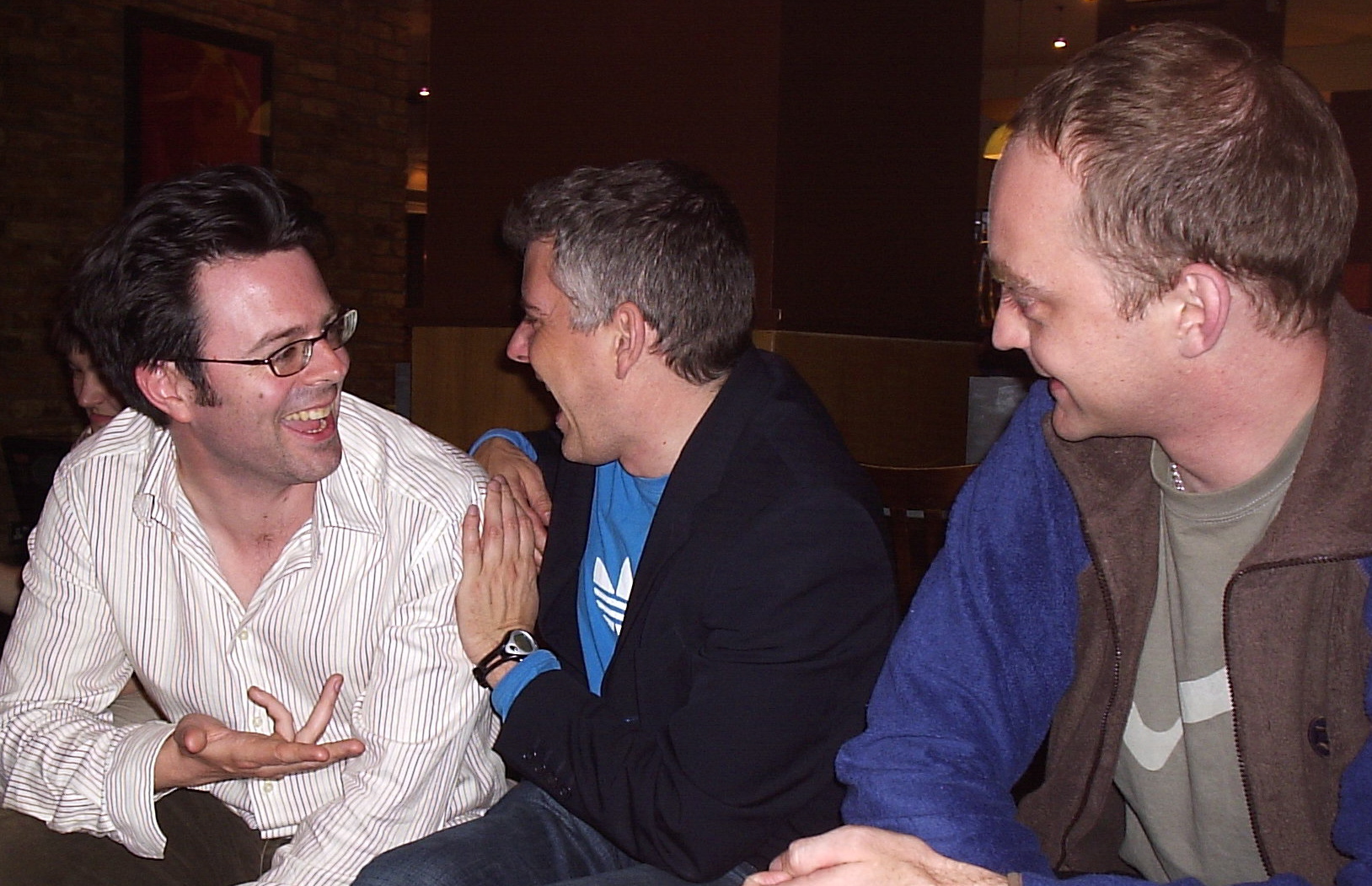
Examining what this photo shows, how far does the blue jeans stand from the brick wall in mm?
4162

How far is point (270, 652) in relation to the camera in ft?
5.29

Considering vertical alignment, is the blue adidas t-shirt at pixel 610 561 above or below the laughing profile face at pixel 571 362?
below

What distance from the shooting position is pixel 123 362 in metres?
1.66

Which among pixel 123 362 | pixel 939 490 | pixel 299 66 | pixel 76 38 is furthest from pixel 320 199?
pixel 939 490

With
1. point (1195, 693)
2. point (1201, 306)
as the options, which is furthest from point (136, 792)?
point (1201, 306)

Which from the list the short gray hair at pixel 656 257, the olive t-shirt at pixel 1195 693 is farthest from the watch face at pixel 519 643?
the olive t-shirt at pixel 1195 693

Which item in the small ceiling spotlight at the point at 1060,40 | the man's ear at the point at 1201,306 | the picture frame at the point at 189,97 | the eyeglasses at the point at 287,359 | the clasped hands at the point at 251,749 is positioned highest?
the small ceiling spotlight at the point at 1060,40

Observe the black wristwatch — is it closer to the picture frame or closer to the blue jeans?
the blue jeans

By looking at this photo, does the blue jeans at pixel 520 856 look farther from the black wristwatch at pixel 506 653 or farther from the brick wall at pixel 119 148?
the brick wall at pixel 119 148

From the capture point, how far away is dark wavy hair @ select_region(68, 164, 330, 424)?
5.24 feet

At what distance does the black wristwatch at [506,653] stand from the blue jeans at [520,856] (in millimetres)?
200

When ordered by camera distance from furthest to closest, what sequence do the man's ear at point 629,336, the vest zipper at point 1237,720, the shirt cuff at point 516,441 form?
the shirt cuff at point 516,441 → the man's ear at point 629,336 → the vest zipper at point 1237,720

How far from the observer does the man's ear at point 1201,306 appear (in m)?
1.09

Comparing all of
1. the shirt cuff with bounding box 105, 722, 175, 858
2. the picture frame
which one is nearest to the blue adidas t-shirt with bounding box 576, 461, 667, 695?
the shirt cuff with bounding box 105, 722, 175, 858
